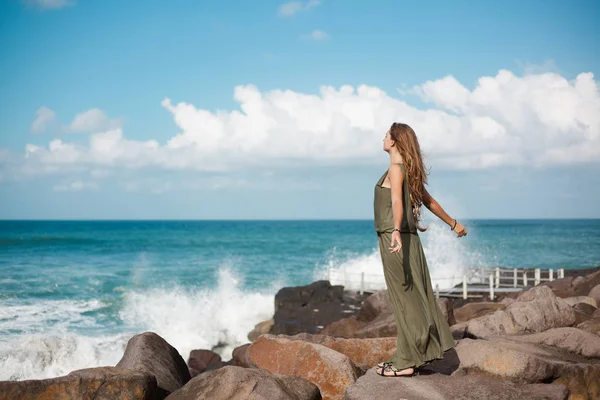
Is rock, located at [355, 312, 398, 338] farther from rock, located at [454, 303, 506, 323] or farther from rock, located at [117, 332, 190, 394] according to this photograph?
rock, located at [117, 332, 190, 394]

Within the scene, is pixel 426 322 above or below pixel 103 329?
above

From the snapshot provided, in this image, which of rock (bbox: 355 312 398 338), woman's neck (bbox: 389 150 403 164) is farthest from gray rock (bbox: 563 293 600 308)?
woman's neck (bbox: 389 150 403 164)

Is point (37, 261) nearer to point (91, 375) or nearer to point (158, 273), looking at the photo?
point (158, 273)

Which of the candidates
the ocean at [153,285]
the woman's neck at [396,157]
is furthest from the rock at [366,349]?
the ocean at [153,285]

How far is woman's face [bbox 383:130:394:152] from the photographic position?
5400 millimetres

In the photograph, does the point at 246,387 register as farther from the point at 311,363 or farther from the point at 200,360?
the point at 200,360

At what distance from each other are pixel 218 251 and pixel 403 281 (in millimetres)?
53311

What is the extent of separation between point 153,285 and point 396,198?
1176 inches

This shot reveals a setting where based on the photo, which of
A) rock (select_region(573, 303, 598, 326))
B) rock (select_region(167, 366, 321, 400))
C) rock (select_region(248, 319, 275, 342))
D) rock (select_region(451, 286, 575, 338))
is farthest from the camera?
rock (select_region(248, 319, 275, 342))

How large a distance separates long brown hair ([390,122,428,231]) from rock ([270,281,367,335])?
11906 mm

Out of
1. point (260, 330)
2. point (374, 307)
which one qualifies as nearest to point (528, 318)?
point (374, 307)

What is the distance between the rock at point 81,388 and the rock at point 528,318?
→ 418 cm

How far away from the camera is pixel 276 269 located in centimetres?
4344

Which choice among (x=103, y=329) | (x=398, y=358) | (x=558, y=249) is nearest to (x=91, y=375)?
(x=398, y=358)
